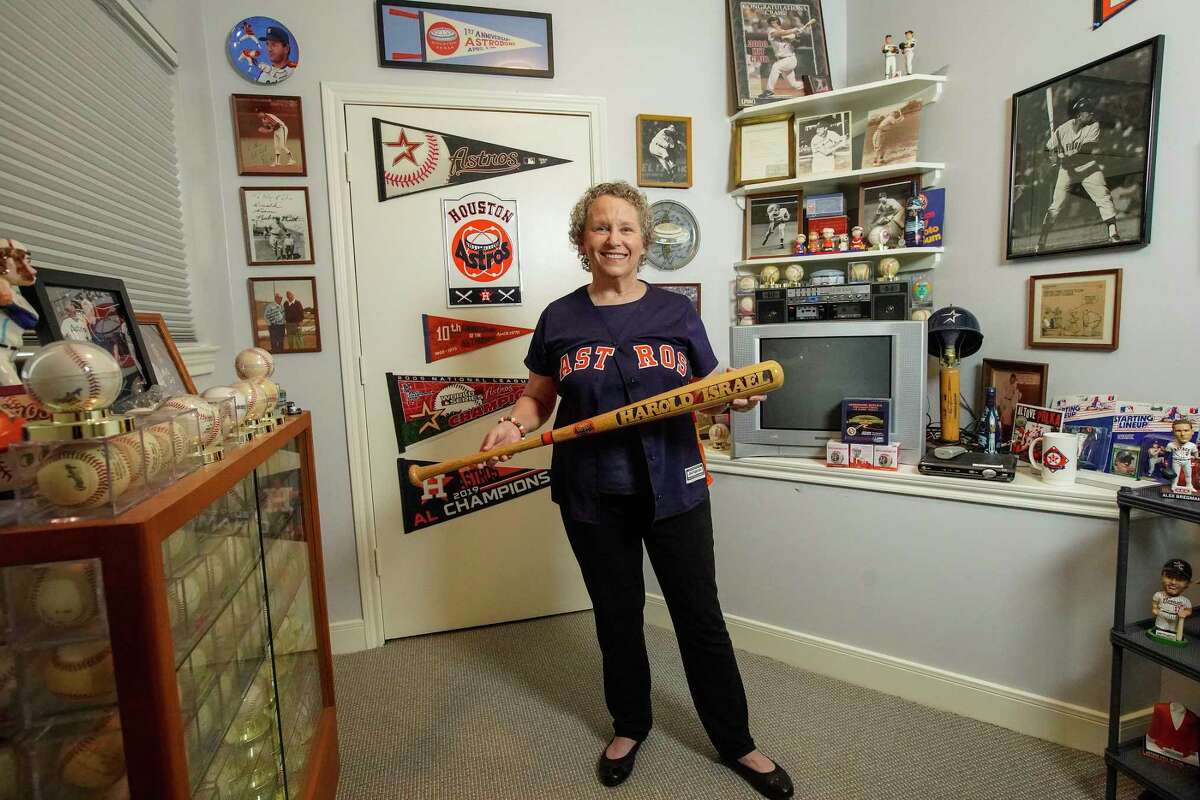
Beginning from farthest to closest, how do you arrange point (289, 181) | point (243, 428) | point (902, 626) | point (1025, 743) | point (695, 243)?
point (695, 243)
point (289, 181)
point (902, 626)
point (1025, 743)
point (243, 428)

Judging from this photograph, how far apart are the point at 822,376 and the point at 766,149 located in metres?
0.99

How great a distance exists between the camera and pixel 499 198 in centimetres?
220

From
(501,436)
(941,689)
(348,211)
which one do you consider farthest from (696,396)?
(348,211)

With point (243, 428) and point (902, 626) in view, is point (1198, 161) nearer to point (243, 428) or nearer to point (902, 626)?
point (902, 626)

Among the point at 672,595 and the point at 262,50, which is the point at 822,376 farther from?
the point at 262,50

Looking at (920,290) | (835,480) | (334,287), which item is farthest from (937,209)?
(334,287)

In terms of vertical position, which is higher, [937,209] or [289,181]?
[289,181]

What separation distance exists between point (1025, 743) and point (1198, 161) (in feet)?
5.22

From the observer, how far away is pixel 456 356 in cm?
222

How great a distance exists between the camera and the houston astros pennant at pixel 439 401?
2186mm

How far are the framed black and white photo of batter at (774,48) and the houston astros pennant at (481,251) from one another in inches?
41.9

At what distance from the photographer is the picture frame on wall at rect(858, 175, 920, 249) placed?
→ 2115 mm

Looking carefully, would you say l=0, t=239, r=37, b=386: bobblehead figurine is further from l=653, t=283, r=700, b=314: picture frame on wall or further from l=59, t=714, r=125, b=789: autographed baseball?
l=653, t=283, r=700, b=314: picture frame on wall

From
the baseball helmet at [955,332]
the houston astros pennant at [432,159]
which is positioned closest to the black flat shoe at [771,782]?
the baseball helmet at [955,332]
